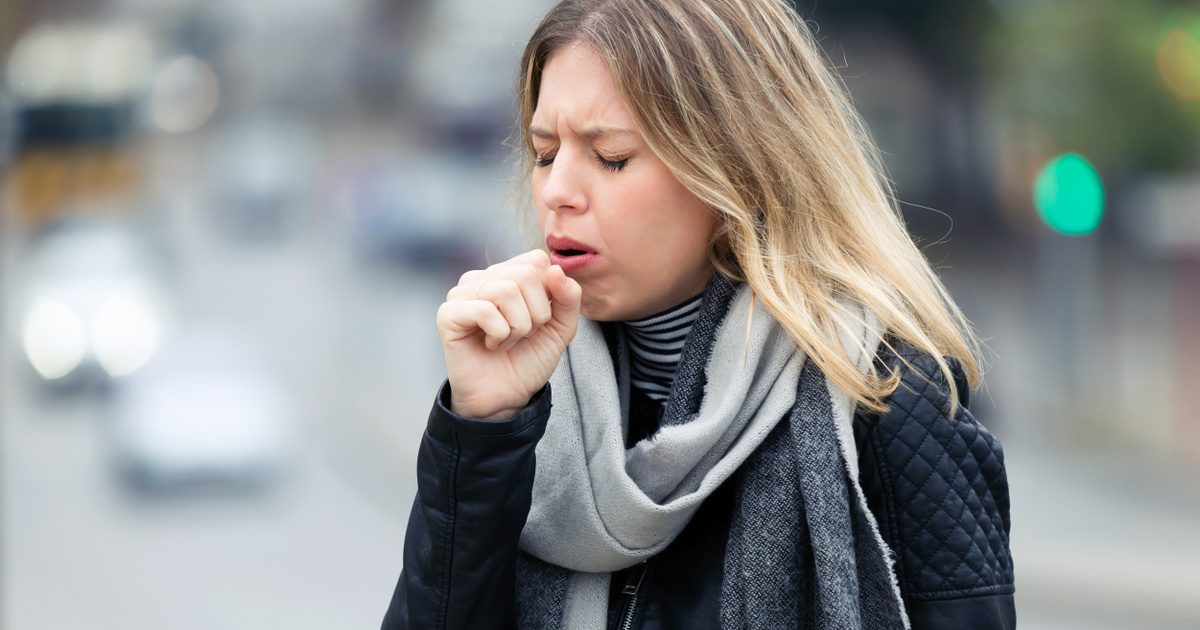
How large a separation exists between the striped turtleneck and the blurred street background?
0.46 meters

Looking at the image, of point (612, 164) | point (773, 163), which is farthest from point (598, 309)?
point (773, 163)

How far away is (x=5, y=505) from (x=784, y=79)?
1061 cm

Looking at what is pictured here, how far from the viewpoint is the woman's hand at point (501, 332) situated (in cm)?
152

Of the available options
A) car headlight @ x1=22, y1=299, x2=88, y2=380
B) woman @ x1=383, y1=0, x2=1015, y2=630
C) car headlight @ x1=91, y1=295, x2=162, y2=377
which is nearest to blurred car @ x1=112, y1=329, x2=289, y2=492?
car headlight @ x1=91, y1=295, x2=162, y2=377

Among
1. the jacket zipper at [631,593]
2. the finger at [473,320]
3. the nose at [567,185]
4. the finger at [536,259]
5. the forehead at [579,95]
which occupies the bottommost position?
the jacket zipper at [631,593]

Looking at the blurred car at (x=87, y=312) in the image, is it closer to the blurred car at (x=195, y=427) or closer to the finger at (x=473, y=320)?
the blurred car at (x=195, y=427)

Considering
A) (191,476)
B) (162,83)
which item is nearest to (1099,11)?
(191,476)

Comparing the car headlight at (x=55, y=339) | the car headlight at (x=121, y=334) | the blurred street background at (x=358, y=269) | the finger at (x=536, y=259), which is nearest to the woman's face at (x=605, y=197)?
the finger at (x=536, y=259)

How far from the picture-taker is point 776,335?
1.67m

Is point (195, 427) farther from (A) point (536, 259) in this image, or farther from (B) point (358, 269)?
(B) point (358, 269)

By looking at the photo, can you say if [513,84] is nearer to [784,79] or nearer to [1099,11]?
[784,79]

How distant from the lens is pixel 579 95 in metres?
1.64

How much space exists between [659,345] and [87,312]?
561 inches

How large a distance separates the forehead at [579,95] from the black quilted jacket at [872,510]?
32cm
